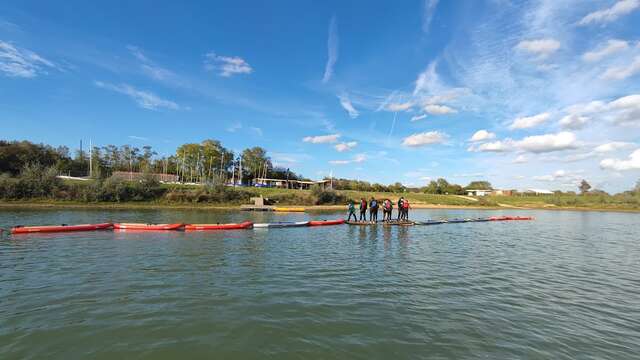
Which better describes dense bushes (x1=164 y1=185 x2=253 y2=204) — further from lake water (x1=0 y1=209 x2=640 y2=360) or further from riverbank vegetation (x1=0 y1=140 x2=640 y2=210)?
lake water (x1=0 y1=209 x2=640 y2=360)

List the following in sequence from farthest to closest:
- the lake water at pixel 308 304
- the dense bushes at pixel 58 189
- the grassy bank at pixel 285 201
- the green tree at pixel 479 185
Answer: the green tree at pixel 479 185
the grassy bank at pixel 285 201
the dense bushes at pixel 58 189
the lake water at pixel 308 304

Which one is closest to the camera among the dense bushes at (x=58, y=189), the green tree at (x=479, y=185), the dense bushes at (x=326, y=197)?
the dense bushes at (x=58, y=189)

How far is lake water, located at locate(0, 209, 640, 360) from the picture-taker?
23.9 ft

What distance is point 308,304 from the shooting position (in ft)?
32.3

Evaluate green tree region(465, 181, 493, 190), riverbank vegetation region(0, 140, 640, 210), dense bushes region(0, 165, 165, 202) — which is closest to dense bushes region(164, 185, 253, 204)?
riverbank vegetation region(0, 140, 640, 210)

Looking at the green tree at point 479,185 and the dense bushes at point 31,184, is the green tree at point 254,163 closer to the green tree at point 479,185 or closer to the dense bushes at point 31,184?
the dense bushes at point 31,184

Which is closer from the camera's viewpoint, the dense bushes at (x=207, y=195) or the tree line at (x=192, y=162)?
the dense bushes at (x=207, y=195)

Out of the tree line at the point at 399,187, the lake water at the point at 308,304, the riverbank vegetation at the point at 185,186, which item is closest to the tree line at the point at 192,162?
the riverbank vegetation at the point at 185,186

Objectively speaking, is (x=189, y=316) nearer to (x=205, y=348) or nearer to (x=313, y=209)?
(x=205, y=348)

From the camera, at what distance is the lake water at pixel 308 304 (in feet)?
23.9

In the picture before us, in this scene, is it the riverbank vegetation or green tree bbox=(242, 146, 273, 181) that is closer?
the riverbank vegetation

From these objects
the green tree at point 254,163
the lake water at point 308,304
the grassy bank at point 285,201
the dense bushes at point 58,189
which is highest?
the green tree at point 254,163

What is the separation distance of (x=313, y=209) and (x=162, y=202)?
26.4 meters

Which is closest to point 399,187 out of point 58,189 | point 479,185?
point 479,185
